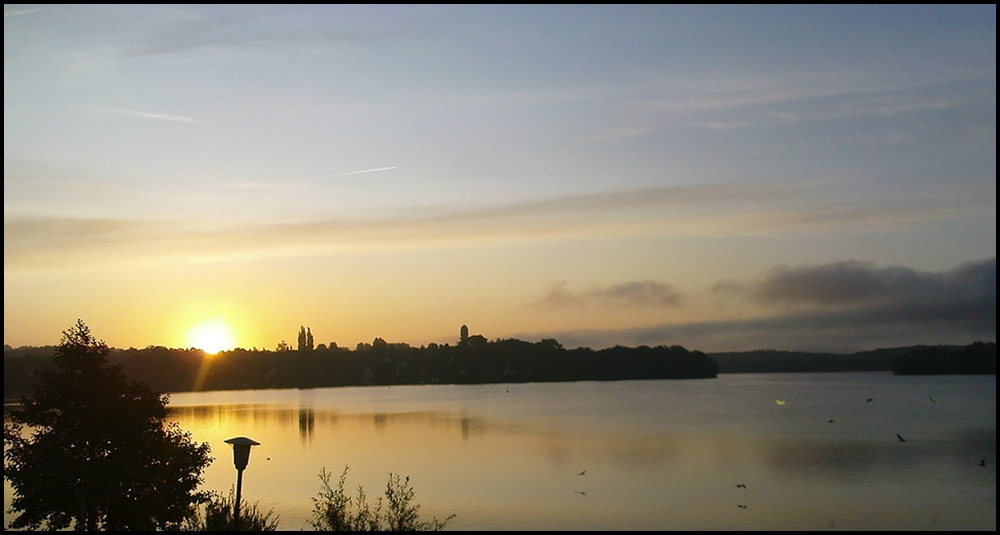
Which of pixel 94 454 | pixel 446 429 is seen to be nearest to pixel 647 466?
pixel 446 429

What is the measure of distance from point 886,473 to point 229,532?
33.0m

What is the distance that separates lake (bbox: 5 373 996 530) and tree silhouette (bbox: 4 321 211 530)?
8.15m

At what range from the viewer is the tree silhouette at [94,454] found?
691 inches

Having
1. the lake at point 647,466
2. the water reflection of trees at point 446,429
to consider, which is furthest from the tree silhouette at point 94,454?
the water reflection of trees at point 446,429

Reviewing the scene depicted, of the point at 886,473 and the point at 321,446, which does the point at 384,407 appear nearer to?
the point at 321,446

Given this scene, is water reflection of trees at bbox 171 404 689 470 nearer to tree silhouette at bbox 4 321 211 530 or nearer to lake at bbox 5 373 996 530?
lake at bbox 5 373 996 530

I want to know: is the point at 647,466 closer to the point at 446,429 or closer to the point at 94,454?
the point at 446,429

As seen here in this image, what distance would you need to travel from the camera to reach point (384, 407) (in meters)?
101

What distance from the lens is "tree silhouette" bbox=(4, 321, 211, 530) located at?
17547mm

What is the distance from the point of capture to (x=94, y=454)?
59.5 feet

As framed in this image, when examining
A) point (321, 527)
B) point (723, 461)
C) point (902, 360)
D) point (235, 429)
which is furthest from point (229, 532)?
point (902, 360)

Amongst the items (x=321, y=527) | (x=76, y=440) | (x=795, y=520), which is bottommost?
(x=795, y=520)

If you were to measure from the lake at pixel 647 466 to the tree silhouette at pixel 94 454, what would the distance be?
8.15 metres

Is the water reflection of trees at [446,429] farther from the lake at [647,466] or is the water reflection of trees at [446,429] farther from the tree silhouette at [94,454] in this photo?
the tree silhouette at [94,454]
